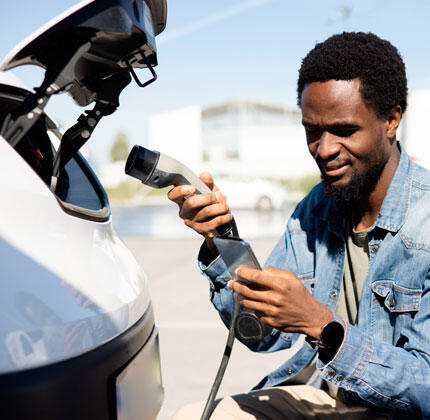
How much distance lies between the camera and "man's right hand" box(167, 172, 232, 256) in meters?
1.66

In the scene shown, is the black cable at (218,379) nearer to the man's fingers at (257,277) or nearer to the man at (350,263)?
the man at (350,263)

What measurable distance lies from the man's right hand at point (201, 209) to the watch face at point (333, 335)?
1.73ft

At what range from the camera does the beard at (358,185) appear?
5.57ft

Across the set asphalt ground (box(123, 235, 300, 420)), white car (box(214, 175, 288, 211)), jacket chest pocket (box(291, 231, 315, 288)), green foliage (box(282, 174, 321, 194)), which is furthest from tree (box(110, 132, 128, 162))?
jacket chest pocket (box(291, 231, 315, 288))

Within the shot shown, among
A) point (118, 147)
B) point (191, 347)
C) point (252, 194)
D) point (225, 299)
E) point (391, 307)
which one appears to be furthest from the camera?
point (118, 147)

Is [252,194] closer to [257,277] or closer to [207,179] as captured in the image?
[207,179]

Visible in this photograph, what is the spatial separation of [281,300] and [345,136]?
0.69m

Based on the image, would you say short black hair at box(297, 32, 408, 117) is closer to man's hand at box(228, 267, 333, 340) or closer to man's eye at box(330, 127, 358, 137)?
man's eye at box(330, 127, 358, 137)

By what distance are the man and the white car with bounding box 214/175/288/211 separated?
49.7ft

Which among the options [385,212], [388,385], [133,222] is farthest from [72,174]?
[133,222]

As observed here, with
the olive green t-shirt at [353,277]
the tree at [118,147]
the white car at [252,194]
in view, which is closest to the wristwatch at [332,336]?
the olive green t-shirt at [353,277]

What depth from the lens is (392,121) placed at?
1741mm

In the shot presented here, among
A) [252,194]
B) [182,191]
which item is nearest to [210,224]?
[182,191]

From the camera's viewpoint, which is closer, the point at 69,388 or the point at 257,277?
the point at 69,388
